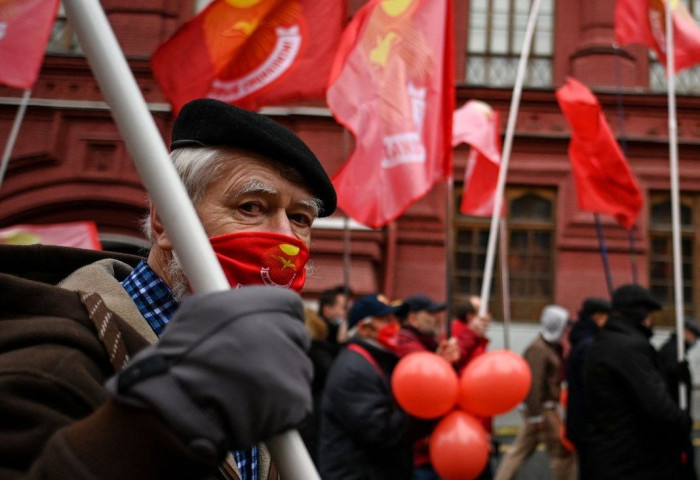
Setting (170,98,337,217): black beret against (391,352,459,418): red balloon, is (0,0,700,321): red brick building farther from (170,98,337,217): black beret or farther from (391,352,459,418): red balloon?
(170,98,337,217): black beret

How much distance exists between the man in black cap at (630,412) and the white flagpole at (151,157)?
386 cm

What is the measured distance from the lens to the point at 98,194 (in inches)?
425

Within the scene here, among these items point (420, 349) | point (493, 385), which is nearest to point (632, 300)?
point (493, 385)

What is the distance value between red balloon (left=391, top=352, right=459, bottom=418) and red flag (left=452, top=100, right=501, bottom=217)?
3.88 m

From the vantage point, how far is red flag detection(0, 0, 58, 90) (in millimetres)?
5336

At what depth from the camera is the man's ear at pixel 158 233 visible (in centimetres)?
143

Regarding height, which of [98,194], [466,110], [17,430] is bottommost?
[17,430]

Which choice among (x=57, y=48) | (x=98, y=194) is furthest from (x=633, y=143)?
(x=57, y=48)

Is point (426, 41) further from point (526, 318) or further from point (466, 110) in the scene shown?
point (526, 318)

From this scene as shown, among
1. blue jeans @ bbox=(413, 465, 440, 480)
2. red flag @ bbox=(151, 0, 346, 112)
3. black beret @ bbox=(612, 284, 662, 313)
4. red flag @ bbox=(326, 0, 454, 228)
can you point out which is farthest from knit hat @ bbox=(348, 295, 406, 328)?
red flag @ bbox=(151, 0, 346, 112)

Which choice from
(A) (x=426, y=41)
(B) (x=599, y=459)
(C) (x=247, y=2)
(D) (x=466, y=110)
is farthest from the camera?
(D) (x=466, y=110)

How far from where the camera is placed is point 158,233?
149 centimetres

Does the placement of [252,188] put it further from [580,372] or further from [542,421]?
[542,421]

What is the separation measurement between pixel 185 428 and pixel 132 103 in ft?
1.33
